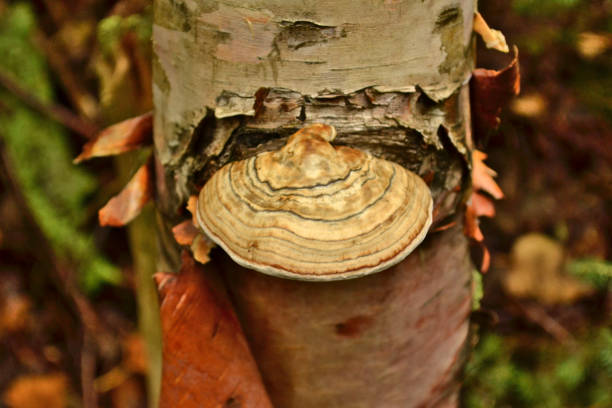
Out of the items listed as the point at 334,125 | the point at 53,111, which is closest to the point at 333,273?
the point at 334,125

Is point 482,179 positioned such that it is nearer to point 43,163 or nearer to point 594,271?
point 594,271

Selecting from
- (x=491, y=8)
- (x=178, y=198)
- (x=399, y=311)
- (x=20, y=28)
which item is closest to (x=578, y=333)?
(x=491, y=8)

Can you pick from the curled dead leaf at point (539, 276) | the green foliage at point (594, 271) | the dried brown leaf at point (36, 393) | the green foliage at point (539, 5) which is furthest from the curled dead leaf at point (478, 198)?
the dried brown leaf at point (36, 393)

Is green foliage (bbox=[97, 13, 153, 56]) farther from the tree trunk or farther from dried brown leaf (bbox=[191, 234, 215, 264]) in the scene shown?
dried brown leaf (bbox=[191, 234, 215, 264])

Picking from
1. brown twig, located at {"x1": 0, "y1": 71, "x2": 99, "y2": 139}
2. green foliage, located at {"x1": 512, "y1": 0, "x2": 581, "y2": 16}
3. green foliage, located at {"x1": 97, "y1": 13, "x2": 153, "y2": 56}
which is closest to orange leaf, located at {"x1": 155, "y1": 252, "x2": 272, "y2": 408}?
green foliage, located at {"x1": 97, "y1": 13, "x2": 153, "y2": 56}

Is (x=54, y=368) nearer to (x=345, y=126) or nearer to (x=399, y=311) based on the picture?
(x=399, y=311)

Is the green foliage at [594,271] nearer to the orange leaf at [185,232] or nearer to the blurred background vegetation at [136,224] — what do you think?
the blurred background vegetation at [136,224]
